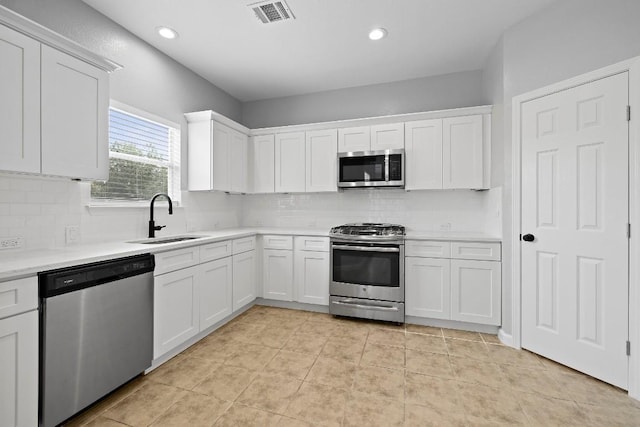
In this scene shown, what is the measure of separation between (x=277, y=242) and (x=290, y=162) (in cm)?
111

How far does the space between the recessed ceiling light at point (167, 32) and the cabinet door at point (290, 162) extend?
158cm

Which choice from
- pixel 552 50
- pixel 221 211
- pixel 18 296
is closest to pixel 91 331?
pixel 18 296

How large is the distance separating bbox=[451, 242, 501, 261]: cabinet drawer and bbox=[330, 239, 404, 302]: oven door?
542 millimetres

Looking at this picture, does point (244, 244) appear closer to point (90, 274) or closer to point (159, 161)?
point (159, 161)

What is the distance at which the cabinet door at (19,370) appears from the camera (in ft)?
4.47

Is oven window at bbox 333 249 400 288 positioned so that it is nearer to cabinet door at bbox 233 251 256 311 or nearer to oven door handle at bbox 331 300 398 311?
oven door handle at bbox 331 300 398 311

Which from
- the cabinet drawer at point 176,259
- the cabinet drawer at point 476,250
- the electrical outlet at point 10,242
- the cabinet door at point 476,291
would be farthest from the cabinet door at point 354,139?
the electrical outlet at point 10,242

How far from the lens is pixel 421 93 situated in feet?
12.2

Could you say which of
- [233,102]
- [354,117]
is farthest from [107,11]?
[354,117]

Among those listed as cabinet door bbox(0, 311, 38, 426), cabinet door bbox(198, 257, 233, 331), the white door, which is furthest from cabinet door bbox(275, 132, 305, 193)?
cabinet door bbox(0, 311, 38, 426)

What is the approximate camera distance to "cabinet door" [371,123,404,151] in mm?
3447

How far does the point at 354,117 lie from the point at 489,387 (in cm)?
329

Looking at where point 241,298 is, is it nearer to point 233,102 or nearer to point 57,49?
point 57,49

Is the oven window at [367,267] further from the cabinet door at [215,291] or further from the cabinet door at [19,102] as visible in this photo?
the cabinet door at [19,102]
